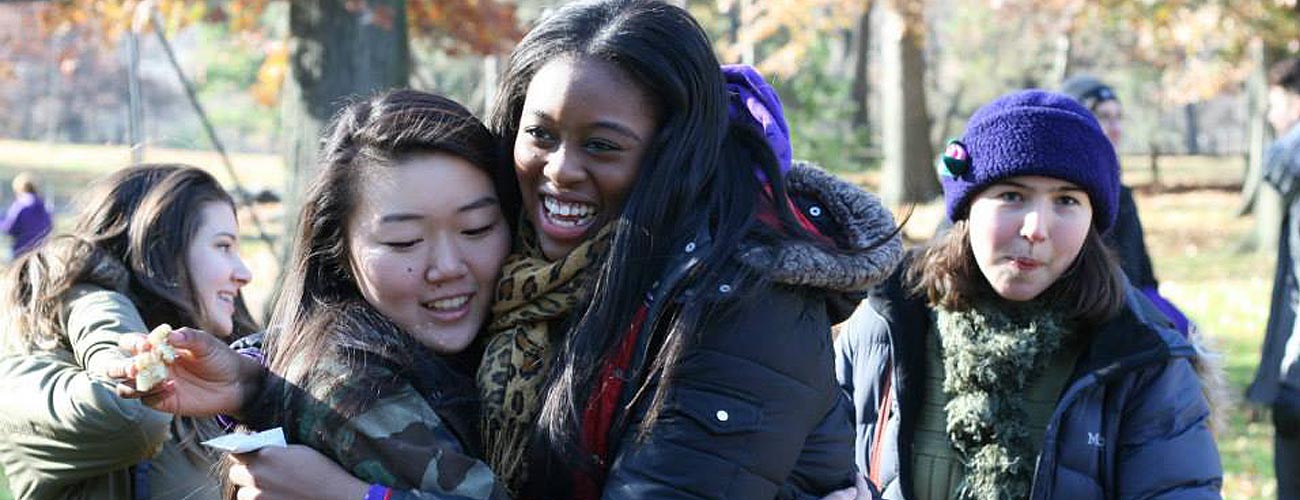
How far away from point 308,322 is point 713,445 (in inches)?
30.7

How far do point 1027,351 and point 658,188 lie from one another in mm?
1440

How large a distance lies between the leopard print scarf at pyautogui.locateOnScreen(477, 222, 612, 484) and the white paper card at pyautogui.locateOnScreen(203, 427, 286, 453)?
13.2 inches

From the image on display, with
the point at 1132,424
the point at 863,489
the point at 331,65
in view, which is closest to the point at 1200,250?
the point at 331,65

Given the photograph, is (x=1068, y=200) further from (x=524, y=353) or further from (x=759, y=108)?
(x=524, y=353)

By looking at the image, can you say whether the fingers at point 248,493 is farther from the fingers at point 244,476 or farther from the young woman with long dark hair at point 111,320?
the young woman with long dark hair at point 111,320

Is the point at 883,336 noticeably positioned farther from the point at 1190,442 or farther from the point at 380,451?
the point at 380,451

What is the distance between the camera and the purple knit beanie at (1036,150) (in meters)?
3.47

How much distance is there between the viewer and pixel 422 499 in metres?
2.33

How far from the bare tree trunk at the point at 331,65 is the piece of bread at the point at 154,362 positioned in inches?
265

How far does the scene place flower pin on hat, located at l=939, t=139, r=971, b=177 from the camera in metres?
3.63

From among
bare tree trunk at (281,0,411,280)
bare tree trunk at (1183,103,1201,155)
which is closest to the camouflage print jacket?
bare tree trunk at (281,0,411,280)

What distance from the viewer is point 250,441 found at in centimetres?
238

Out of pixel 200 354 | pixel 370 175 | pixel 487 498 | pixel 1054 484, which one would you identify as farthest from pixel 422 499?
pixel 1054 484

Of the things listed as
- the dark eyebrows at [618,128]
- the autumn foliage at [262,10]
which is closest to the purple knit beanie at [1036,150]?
the dark eyebrows at [618,128]
